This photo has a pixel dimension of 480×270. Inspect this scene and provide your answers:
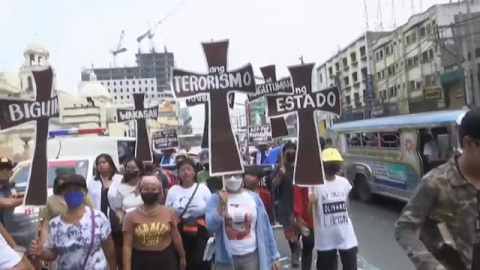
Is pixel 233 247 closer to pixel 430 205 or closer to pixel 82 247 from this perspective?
pixel 82 247

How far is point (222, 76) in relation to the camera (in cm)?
574

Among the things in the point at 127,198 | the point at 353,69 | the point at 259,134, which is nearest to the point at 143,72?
the point at 353,69

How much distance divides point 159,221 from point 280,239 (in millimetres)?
5505

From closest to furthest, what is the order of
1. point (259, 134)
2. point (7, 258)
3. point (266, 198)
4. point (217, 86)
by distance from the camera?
point (7, 258)
point (217, 86)
point (266, 198)
point (259, 134)

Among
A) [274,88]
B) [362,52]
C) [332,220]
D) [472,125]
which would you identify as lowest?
[332,220]

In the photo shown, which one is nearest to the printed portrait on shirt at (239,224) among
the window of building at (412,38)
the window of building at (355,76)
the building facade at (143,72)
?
the window of building at (412,38)

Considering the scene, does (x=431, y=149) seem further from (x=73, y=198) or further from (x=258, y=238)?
(x=73, y=198)

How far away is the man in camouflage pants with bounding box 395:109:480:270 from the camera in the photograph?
2.37 meters

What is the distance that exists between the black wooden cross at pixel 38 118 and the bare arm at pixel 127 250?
3.20 ft

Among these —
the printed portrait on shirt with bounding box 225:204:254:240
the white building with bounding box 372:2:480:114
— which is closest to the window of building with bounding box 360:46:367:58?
the white building with bounding box 372:2:480:114

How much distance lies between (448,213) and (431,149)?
32.6 feet

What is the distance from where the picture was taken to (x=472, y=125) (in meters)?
2.34

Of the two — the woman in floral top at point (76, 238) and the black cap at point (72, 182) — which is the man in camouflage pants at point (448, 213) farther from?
the black cap at point (72, 182)

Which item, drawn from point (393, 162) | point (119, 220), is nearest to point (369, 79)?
point (393, 162)
